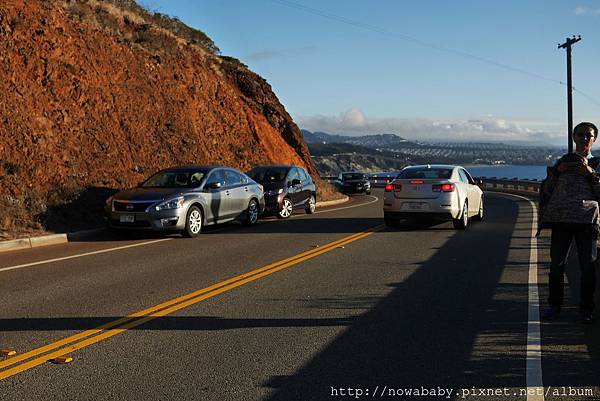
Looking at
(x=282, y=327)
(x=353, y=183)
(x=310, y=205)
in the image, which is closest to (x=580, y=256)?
(x=282, y=327)

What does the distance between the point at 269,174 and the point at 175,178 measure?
215 inches

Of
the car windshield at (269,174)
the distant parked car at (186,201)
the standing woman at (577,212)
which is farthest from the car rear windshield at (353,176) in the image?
the standing woman at (577,212)

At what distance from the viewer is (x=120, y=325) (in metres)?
6.07

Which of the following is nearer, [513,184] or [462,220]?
[462,220]

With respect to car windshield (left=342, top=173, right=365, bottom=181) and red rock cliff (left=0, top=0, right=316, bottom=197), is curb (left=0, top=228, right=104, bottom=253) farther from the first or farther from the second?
car windshield (left=342, top=173, right=365, bottom=181)

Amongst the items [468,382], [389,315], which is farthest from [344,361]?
[389,315]

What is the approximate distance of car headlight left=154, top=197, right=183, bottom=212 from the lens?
43.4ft

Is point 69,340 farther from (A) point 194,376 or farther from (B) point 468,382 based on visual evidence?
(B) point 468,382

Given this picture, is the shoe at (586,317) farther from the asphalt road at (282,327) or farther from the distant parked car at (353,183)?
the distant parked car at (353,183)

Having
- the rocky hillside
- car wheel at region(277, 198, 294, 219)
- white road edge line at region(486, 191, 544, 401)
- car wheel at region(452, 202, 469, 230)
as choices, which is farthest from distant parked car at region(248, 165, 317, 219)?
white road edge line at region(486, 191, 544, 401)

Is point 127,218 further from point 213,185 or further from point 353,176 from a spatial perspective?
point 353,176

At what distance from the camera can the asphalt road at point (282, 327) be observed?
14.8ft

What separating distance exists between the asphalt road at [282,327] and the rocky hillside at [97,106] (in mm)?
5298

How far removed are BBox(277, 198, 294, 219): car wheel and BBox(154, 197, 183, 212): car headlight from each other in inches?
236
